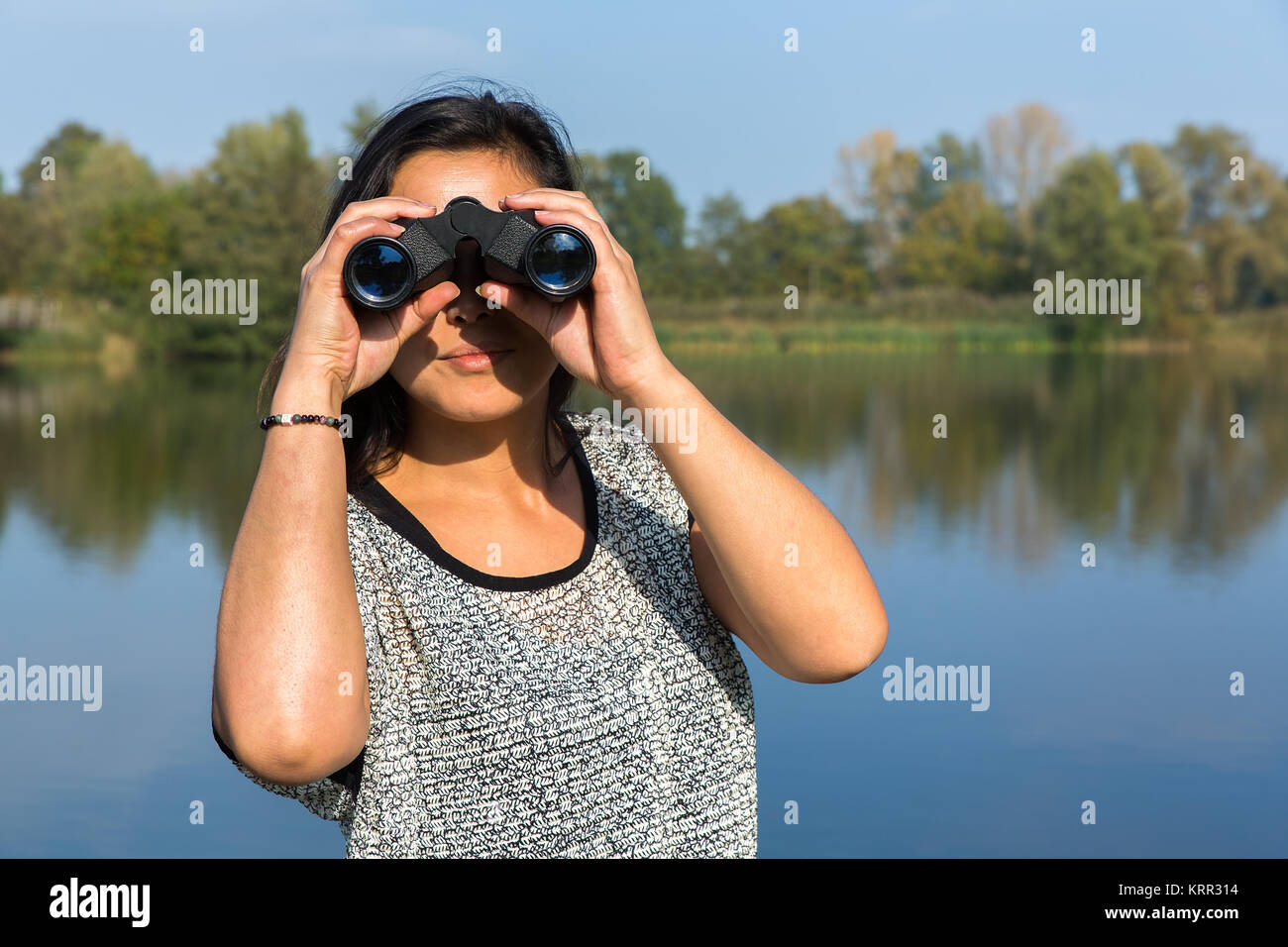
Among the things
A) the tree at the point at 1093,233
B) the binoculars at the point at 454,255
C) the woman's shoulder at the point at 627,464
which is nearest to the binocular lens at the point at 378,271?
the binoculars at the point at 454,255

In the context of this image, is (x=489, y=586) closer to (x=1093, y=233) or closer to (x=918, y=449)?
(x=918, y=449)

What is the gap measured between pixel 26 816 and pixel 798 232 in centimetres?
2440

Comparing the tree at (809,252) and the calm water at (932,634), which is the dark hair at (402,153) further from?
the tree at (809,252)

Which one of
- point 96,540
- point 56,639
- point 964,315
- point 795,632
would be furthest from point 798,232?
point 795,632

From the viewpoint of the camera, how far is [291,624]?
3.87 feet

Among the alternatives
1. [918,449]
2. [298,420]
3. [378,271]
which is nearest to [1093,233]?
[918,449]

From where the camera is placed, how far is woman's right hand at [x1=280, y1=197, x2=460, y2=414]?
4.20ft

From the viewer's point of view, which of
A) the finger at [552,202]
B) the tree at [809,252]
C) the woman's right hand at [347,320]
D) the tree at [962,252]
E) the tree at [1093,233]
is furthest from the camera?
the tree at [962,252]

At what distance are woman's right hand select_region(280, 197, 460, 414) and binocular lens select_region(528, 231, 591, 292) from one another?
4.6 inches

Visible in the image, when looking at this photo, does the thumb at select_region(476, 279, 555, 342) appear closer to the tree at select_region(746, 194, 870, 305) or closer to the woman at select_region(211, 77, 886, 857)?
the woman at select_region(211, 77, 886, 857)

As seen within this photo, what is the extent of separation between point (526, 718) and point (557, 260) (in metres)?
0.49

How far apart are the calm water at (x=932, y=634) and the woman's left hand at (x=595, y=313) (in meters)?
1.79

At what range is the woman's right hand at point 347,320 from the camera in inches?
50.4

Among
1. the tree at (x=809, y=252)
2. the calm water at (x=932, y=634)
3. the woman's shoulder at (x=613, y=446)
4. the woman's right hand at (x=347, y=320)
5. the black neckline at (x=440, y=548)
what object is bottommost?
the calm water at (x=932, y=634)
